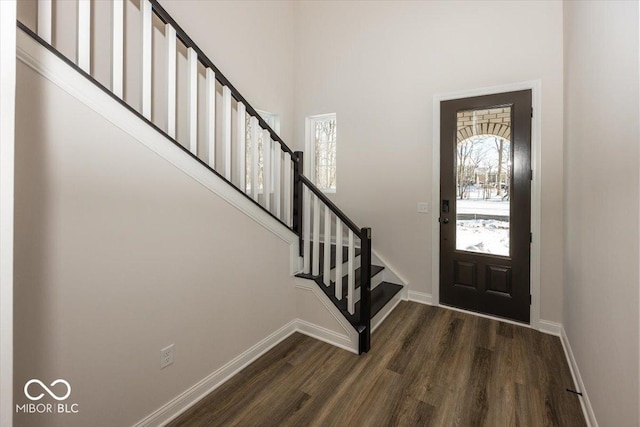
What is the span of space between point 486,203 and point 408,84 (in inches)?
63.5

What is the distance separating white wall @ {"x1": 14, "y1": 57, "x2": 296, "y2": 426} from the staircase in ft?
0.80

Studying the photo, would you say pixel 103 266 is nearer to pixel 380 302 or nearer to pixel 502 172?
pixel 380 302

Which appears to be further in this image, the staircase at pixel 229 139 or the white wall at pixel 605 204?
the staircase at pixel 229 139

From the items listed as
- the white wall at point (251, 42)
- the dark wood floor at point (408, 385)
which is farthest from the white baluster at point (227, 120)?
the dark wood floor at point (408, 385)

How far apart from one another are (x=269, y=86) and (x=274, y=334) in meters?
3.07

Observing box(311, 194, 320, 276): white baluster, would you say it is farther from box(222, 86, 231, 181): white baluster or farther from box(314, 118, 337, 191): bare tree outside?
box(314, 118, 337, 191): bare tree outside

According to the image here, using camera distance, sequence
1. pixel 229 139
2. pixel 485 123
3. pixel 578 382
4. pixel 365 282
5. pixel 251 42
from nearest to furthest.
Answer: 1. pixel 578 382
2. pixel 229 139
3. pixel 365 282
4. pixel 485 123
5. pixel 251 42

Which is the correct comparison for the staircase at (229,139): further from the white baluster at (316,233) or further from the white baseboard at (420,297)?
the white baseboard at (420,297)

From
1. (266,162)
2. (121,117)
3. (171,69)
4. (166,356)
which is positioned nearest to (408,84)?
(266,162)

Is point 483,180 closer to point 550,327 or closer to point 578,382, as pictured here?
point 550,327

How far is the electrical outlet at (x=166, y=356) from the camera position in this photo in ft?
5.63

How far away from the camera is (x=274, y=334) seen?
100 inches

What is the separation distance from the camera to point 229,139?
2176 millimetres

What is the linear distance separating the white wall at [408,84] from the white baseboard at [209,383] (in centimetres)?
179
